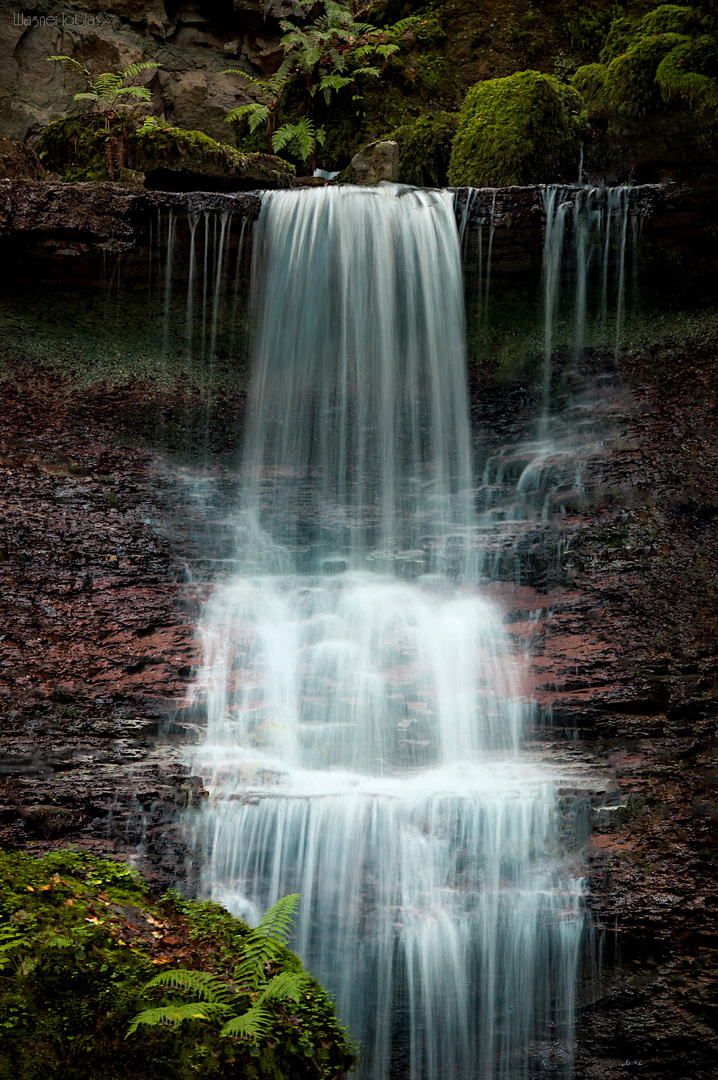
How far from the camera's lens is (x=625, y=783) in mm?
6410

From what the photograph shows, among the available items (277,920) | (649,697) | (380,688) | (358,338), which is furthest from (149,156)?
(277,920)

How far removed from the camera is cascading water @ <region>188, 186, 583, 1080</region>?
573cm

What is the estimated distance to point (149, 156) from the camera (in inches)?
428

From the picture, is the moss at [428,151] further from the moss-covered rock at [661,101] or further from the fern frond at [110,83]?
the fern frond at [110,83]

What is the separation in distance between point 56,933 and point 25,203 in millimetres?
8149

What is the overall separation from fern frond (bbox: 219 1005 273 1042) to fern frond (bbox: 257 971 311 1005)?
97 mm

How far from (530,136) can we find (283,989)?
1034 centimetres

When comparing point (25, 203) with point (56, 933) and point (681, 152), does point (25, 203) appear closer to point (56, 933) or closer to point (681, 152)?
point (681, 152)

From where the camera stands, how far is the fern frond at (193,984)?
3852 millimetres

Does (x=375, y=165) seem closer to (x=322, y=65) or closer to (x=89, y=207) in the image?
(x=322, y=65)

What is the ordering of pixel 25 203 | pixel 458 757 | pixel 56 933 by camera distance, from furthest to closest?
1. pixel 25 203
2. pixel 458 757
3. pixel 56 933

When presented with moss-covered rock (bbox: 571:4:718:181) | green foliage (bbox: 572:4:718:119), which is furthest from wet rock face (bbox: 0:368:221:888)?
green foliage (bbox: 572:4:718:119)

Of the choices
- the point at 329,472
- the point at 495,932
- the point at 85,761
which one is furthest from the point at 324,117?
the point at 495,932

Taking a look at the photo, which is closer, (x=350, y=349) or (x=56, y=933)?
(x=56, y=933)
